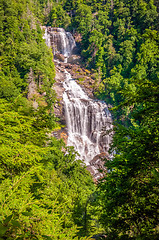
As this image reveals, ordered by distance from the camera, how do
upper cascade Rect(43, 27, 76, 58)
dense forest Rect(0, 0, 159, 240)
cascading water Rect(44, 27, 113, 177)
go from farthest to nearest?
upper cascade Rect(43, 27, 76, 58) < cascading water Rect(44, 27, 113, 177) < dense forest Rect(0, 0, 159, 240)

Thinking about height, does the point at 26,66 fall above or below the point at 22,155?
above

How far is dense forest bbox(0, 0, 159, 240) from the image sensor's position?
2.71 meters

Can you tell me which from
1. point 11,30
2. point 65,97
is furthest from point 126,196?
point 11,30

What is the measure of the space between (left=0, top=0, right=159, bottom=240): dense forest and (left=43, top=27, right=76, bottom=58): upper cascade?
3514 millimetres

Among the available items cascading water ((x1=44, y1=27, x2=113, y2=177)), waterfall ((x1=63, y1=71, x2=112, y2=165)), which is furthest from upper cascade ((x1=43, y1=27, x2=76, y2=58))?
waterfall ((x1=63, y1=71, x2=112, y2=165))

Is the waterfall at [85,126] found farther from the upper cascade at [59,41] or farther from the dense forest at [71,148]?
the upper cascade at [59,41]

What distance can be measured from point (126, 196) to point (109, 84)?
106ft

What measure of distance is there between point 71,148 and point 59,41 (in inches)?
1324

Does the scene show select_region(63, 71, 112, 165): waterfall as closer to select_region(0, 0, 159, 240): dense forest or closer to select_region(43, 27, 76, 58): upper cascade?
select_region(0, 0, 159, 240): dense forest

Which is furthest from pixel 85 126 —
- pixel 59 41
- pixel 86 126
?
pixel 59 41

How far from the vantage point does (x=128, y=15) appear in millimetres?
43375

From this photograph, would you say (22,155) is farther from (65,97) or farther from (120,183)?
(65,97)

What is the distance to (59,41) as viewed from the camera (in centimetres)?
3991

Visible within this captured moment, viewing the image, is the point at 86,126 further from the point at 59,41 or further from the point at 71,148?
the point at 59,41
